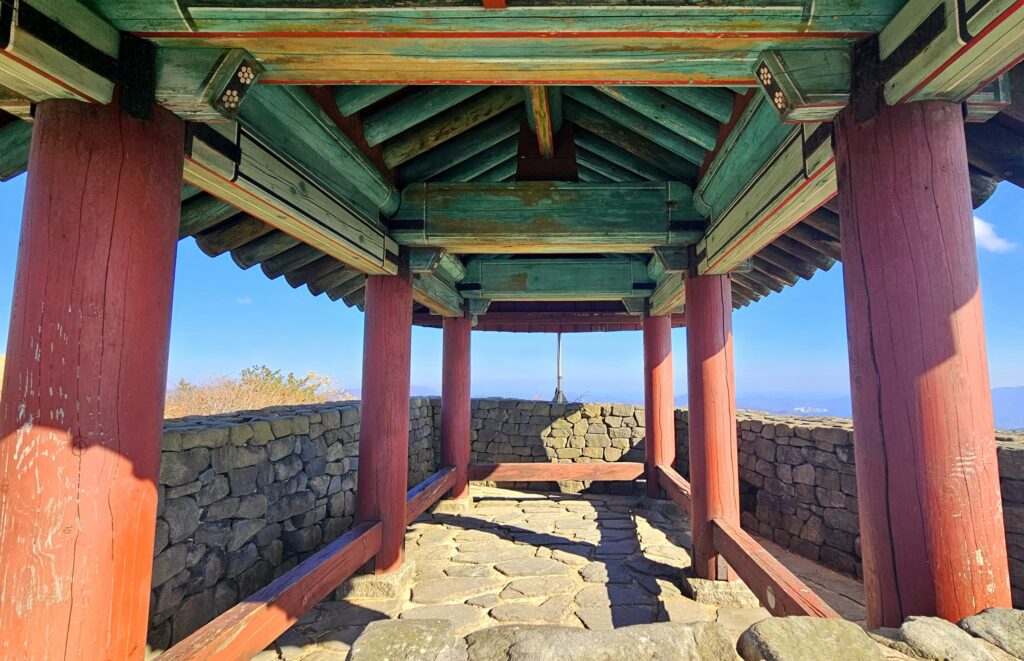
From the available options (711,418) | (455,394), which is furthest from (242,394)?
(711,418)

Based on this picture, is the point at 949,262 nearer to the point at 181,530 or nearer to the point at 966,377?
the point at 966,377

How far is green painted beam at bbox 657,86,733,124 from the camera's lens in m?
3.14

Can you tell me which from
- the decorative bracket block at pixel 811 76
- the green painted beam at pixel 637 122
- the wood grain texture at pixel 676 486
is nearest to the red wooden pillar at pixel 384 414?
the green painted beam at pixel 637 122

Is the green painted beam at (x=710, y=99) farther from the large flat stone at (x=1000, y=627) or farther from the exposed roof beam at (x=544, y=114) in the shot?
the large flat stone at (x=1000, y=627)

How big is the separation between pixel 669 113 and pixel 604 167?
56.4 inches

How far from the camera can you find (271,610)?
2.81m

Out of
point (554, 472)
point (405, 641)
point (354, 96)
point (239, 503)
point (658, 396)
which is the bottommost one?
point (554, 472)

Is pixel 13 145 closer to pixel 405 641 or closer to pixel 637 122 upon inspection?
pixel 405 641

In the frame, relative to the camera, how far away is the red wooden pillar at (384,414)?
437 centimetres

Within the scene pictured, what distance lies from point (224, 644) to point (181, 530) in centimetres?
143

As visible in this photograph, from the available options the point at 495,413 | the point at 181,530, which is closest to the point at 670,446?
the point at 495,413

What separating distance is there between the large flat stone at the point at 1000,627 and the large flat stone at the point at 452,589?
384 centimetres

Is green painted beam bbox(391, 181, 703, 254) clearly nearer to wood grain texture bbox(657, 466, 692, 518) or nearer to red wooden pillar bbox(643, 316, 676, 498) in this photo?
wood grain texture bbox(657, 466, 692, 518)

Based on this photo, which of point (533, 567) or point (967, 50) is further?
point (533, 567)
